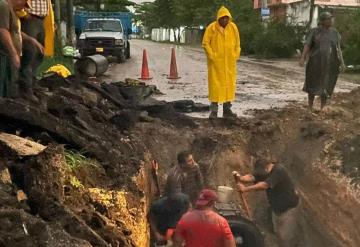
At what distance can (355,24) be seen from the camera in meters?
28.0

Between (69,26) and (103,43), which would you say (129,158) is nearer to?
(69,26)

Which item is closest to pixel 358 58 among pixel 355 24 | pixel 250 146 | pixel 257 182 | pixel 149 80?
pixel 355 24

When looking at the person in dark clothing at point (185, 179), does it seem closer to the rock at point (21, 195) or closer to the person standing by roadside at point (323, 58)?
the rock at point (21, 195)

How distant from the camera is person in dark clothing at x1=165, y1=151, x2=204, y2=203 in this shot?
7926mm

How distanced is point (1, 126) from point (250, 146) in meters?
5.02

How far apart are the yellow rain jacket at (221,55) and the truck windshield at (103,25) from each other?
19764 mm

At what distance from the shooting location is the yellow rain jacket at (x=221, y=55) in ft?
38.0

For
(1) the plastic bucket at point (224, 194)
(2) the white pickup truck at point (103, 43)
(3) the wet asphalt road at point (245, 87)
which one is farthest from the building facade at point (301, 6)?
(1) the plastic bucket at point (224, 194)

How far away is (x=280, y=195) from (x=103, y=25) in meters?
24.0

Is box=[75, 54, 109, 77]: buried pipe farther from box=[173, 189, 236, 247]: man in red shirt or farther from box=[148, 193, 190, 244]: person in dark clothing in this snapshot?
box=[173, 189, 236, 247]: man in red shirt

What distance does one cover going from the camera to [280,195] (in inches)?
352

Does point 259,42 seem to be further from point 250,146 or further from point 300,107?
point 250,146

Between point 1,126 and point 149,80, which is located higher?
point 1,126

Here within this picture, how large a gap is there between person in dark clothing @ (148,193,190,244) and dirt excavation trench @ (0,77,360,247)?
170 mm
